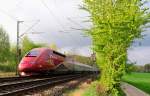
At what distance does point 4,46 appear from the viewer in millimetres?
99000

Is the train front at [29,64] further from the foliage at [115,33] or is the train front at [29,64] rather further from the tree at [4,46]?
the tree at [4,46]

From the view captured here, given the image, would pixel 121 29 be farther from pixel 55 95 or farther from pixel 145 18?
pixel 55 95

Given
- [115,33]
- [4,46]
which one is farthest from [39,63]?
[4,46]

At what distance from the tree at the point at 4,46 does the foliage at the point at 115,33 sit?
68974 millimetres

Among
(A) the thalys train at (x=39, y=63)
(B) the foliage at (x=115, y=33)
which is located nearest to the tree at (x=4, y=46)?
(A) the thalys train at (x=39, y=63)

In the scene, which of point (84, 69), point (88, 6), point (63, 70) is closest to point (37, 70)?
point (63, 70)

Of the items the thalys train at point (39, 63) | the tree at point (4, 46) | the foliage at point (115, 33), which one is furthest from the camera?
the tree at point (4, 46)

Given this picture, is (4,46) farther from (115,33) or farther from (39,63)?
(115,33)

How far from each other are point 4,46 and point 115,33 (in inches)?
3184

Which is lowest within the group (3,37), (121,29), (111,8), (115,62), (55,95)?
(55,95)

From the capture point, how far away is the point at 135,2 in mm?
21094

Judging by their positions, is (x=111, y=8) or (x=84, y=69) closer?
(x=111, y=8)

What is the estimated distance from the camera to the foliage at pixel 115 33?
797 inches

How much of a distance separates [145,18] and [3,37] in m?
86.3
